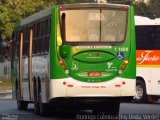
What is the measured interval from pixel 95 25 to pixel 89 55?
95 centimetres

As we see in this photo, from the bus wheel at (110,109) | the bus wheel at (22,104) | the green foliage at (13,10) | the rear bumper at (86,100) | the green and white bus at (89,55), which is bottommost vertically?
the bus wheel at (22,104)

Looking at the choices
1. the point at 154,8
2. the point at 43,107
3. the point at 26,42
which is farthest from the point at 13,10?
the point at 43,107

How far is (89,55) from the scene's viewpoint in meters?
19.6

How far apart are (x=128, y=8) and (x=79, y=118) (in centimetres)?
372

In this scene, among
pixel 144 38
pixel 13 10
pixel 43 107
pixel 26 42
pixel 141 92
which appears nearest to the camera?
A: pixel 43 107

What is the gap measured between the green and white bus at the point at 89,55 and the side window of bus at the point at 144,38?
1019cm

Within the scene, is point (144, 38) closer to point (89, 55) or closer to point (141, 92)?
point (141, 92)

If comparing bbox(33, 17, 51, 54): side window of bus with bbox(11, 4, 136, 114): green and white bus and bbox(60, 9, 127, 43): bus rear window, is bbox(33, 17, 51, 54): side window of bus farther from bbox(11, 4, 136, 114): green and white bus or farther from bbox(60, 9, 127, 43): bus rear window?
bbox(60, 9, 127, 43): bus rear window

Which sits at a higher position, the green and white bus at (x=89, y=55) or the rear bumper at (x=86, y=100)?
the green and white bus at (x=89, y=55)

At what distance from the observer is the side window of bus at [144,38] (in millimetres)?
30359

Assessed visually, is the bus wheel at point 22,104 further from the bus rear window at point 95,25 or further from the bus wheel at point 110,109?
the bus rear window at point 95,25

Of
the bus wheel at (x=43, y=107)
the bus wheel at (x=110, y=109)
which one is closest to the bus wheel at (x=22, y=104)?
the bus wheel at (x=43, y=107)

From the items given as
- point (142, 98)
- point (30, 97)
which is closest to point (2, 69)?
point (142, 98)

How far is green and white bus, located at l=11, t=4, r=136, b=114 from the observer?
19.5m
